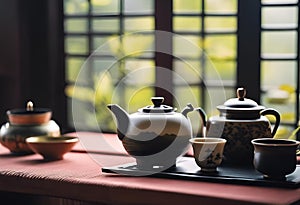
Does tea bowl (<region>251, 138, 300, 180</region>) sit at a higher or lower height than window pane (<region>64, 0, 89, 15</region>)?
lower

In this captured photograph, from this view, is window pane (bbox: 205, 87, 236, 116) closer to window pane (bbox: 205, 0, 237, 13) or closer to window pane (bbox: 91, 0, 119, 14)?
window pane (bbox: 205, 0, 237, 13)

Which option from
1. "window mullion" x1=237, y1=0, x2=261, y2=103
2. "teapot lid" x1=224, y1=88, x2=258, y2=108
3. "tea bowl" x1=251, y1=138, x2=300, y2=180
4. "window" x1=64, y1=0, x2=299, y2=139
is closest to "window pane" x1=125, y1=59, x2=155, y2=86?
"window" x1=64, y1=0, x2=299, y2=139

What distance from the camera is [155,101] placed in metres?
2.08

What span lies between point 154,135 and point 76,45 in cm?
122

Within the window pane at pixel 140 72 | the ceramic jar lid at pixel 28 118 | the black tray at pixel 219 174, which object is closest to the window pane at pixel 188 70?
the window pane at pixel 140 72

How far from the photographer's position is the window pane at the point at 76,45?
3.09 m

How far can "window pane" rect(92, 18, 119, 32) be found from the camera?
3.00 meters

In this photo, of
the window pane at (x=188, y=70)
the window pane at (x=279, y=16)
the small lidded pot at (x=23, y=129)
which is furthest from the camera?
the window pane at (x=188, y=70)

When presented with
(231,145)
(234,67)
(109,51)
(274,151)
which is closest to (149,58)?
(109,51)

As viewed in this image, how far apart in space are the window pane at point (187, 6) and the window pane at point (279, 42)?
31 centimetres

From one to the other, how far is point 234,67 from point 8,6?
Answer: 1.08 meters

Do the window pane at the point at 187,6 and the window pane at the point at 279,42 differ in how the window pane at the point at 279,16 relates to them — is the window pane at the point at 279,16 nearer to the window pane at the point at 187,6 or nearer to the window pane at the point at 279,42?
the window pane at the point at 279,42

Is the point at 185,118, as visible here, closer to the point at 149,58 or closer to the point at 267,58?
the point at 267,58

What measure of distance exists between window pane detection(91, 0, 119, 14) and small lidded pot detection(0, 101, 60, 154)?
Answer: 71 cm
